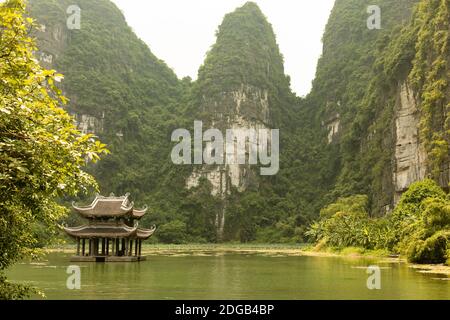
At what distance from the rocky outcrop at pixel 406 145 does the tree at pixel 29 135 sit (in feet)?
157

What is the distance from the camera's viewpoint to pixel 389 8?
99.6 m

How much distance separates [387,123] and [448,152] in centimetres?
2267

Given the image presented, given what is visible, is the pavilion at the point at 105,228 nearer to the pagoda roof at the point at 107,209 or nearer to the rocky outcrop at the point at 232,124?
the pagoda roof at the point at 107,209

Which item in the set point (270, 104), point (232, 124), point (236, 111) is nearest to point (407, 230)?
point (232, 124)

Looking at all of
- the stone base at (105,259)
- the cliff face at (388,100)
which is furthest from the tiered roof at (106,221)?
Answer: the cliff face at (388,100)

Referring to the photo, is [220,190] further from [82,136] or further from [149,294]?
[82,136]

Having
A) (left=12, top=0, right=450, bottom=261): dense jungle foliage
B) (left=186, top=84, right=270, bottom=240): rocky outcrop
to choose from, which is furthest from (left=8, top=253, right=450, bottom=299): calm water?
(left=186, top=84, right=270, bottom=240): rocky outcrop

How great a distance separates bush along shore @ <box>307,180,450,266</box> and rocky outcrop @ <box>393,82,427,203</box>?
18.7 ft

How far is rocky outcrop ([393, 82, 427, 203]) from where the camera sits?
52.2 meters

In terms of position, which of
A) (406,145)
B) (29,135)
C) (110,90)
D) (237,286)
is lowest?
(237,286)

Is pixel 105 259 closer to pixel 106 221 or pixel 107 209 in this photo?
pixel 106 221

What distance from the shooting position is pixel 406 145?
5506cm

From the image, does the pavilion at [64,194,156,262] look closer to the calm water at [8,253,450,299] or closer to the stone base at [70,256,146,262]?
the stone base at [70,256,146,262]

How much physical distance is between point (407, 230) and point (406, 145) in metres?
24.6
